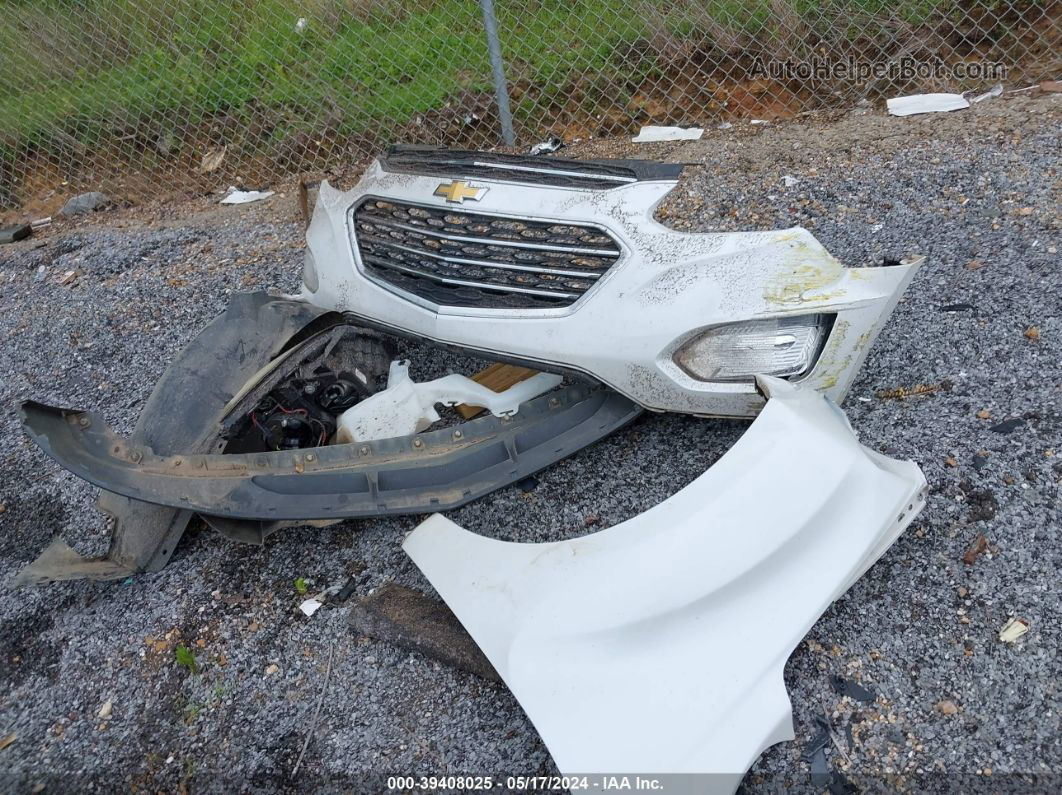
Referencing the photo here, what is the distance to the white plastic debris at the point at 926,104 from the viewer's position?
4.96 metres

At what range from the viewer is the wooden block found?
3074 millimetres

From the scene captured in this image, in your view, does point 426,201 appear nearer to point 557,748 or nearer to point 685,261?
point 685,261

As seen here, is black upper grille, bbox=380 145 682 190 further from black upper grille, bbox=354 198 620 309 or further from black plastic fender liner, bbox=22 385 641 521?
black plastic fender liner, bbox=22 385 641 521

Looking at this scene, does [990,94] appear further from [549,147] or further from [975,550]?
[975,550]

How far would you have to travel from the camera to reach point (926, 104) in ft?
16.6

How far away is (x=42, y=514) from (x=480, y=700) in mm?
2192

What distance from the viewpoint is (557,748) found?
1.83m

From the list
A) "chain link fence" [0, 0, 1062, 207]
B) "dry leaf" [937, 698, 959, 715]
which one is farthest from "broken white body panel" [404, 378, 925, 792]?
"chain link fence" [0, 0, 1062, 207]

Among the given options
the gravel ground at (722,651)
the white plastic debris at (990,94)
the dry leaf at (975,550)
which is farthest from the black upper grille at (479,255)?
the white plastic debris at (990,94)

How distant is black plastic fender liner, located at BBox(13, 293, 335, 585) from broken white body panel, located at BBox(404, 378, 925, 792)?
1179mm

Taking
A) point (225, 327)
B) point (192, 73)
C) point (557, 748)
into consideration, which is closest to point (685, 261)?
point (557, 748)

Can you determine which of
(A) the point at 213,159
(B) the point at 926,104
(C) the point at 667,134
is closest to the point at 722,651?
(C) the point at 667,134

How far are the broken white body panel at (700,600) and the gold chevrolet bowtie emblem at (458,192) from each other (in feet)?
3.77

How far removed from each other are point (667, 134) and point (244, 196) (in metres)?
3.31
